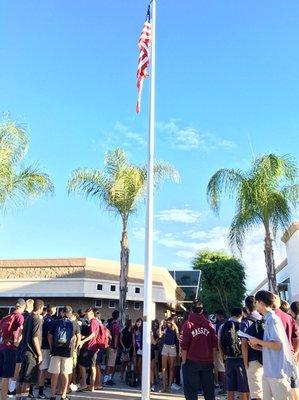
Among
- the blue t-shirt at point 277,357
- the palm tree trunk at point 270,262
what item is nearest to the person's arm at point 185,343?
the blue t-shirt at point 277,357

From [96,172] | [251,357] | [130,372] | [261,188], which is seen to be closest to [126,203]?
[96,172]

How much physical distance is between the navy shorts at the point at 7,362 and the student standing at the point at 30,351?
8.5 inches

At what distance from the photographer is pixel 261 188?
14.1 meters

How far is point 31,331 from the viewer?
805 centimetres

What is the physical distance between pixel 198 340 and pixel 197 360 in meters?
0.31

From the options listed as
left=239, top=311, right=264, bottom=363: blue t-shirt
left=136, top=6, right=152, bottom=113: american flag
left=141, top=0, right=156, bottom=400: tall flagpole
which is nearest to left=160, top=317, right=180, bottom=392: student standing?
left=141, top=0, right=156, bottom=400: tall flagpole

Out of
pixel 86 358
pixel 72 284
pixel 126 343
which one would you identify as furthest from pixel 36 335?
pixel 72 284

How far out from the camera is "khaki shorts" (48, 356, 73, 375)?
8250 millimetres

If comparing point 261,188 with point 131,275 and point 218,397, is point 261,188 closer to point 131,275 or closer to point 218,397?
point 218,397

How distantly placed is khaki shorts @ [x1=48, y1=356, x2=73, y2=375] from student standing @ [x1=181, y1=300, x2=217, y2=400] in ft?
8.55

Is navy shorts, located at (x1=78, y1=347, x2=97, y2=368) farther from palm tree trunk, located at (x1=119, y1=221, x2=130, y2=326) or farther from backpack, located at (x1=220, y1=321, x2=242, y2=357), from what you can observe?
palm tree trunk, located at (x1=119, y1=221, x2=130, y2=326)

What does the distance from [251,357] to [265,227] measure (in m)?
8.32

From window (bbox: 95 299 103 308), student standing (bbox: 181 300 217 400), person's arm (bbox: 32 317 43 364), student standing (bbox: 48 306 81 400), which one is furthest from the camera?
window (bbox: 95 299 103 308)

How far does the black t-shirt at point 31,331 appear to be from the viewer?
8.04 metres
